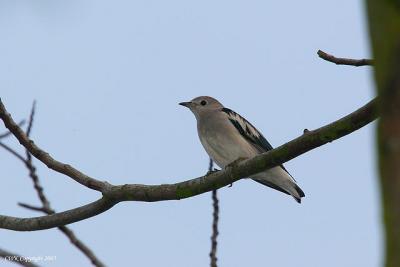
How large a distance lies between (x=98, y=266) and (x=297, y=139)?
72.2 inches

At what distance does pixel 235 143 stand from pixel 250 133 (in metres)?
0.78

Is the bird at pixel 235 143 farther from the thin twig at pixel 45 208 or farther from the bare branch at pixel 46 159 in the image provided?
the thin twig at pixel 45 208

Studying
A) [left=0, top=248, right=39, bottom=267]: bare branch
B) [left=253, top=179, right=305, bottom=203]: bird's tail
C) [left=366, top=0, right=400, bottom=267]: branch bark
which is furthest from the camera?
[left=253, top=179, right=305, bottom=203]: bird's tail

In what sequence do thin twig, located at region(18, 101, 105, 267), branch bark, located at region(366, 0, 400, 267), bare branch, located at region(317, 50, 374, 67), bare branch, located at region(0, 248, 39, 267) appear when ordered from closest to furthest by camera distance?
branch bark, located at region(366, 0, 400, 267), bare branch, located at region(0, 248, 39, 267), thin twig, located at region(18, 101, 105, 267), bare branch, located at region(317, 50, 374, 67)

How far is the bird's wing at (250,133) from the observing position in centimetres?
1091

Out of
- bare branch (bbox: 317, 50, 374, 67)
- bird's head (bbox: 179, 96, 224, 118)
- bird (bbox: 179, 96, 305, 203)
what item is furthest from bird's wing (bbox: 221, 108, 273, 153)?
bare branch (bbox: 317, 50, 374, 67)

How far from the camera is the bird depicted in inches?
403

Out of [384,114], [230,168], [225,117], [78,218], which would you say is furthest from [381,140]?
[225,117]

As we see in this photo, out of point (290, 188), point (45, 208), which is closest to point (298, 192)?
point (290, 188)

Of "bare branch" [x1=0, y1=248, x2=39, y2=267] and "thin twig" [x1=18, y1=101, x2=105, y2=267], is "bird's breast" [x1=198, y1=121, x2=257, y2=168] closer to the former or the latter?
"thin twig" [x1=18, y1=101, x2=105, y2=267]

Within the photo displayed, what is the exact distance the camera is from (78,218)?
18.6ft

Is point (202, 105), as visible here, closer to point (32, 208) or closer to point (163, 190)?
point (163, 190)

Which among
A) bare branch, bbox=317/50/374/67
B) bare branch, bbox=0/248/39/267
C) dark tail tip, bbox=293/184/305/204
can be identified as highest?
dark tail tip, bbox=293/184/305/204

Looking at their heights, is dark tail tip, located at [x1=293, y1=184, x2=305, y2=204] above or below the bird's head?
below
